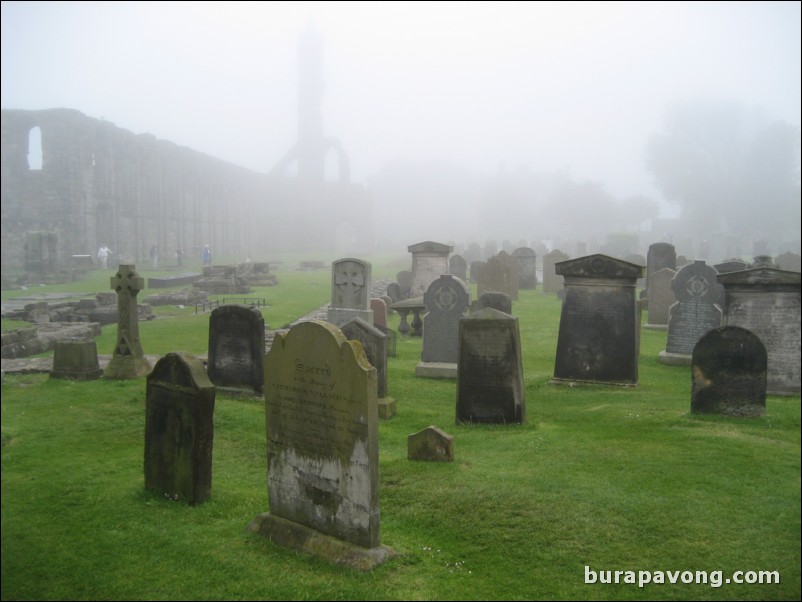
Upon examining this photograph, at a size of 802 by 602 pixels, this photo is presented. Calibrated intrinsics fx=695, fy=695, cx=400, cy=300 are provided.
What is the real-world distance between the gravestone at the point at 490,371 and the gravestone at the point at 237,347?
2.99m

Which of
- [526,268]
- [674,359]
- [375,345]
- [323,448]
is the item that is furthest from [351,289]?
[526,268]

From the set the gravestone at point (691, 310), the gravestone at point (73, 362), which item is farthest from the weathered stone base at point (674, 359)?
the gravestone at point (73, 362)

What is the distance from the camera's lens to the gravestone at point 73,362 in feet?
33.9

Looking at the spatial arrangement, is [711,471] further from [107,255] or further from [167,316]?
[107,255]

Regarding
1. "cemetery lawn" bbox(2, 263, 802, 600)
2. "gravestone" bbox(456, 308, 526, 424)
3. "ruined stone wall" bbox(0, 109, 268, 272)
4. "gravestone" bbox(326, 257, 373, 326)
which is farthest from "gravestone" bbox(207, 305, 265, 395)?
"ruined stone wall" bbox(0, 109, 268, 272)

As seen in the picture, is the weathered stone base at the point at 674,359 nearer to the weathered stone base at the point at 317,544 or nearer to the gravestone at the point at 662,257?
the weathered stone base at the point at 317,544

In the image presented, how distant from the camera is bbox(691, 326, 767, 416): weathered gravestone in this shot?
25.2 ft

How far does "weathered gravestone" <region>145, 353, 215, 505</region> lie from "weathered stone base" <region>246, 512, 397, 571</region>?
73 cm

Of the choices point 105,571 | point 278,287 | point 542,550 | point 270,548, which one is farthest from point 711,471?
Answer: point 278,287

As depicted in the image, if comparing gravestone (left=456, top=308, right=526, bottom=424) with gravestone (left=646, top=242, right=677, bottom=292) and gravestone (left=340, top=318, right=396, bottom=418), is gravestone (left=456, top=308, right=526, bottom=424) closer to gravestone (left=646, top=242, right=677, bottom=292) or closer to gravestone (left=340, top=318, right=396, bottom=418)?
gravestone (left=340, top=318, right=396, bottom=418)

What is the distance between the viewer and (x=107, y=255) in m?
34.2

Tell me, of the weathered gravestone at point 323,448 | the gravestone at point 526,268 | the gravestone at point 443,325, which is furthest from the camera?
the gravestone at point 526,268

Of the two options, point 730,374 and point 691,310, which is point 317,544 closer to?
point 730,374

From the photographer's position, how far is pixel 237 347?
9.94 m
